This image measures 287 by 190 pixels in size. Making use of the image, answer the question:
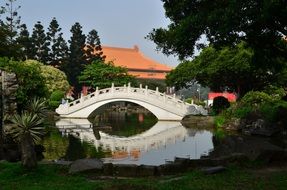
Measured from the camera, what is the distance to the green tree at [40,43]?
61312 mm

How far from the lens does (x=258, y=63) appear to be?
1552cm

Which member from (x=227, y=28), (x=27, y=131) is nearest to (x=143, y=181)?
(x=27, y=131)

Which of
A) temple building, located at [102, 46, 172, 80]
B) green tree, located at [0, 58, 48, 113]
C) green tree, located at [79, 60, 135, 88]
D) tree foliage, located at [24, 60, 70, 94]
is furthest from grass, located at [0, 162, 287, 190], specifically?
temple building, located at [102, 46, 172, 80]

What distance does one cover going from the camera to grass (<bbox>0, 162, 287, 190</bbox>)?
8.91 meters

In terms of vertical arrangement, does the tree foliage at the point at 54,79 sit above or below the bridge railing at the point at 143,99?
above

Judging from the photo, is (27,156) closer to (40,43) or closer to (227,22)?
(227,22)

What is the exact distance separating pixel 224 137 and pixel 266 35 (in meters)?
Result: 14.0

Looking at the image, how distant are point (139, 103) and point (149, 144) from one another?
61.2 feet

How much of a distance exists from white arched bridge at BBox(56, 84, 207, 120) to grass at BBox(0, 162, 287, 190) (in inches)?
1173

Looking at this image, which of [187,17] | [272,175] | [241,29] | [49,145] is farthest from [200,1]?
[49,145]

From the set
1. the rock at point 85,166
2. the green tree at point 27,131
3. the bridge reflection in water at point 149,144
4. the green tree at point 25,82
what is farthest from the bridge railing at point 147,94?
the rock at point 85,166

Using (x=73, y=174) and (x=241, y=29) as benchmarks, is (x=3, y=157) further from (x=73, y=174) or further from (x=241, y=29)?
(x=241, y=29)

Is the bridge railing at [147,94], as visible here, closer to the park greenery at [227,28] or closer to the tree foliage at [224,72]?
the tree foliage at [224,72]

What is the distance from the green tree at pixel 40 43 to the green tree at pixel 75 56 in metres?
3.39
